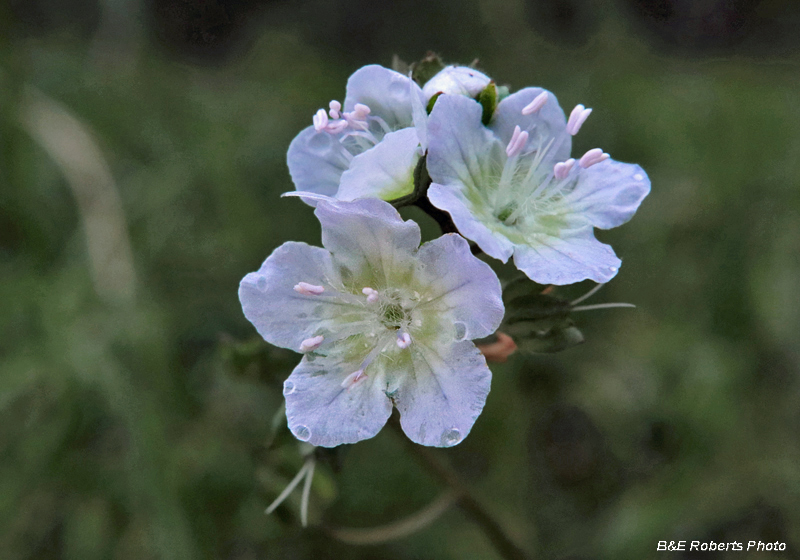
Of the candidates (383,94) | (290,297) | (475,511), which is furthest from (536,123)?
(475,511)

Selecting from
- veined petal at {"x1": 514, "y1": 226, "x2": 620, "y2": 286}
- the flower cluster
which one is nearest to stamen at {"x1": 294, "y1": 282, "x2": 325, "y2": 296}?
the flower cluster

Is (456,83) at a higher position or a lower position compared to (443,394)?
higher

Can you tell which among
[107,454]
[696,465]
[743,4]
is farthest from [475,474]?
[743,4]

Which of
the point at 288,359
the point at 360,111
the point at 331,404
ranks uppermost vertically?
the point at 360,111

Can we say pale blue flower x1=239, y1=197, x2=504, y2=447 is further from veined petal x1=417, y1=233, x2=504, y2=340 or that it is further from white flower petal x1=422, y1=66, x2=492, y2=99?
white flower petal x1=422, y1=66, x2=492, y2=99

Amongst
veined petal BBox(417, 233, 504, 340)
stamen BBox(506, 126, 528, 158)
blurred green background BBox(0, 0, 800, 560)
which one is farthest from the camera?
blurred green background BBox(0, 0, 800, 560)

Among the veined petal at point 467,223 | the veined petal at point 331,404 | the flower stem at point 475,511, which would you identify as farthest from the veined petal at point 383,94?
the flower stem at point 475,511

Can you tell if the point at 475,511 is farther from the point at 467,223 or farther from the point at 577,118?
the point at 577,118
